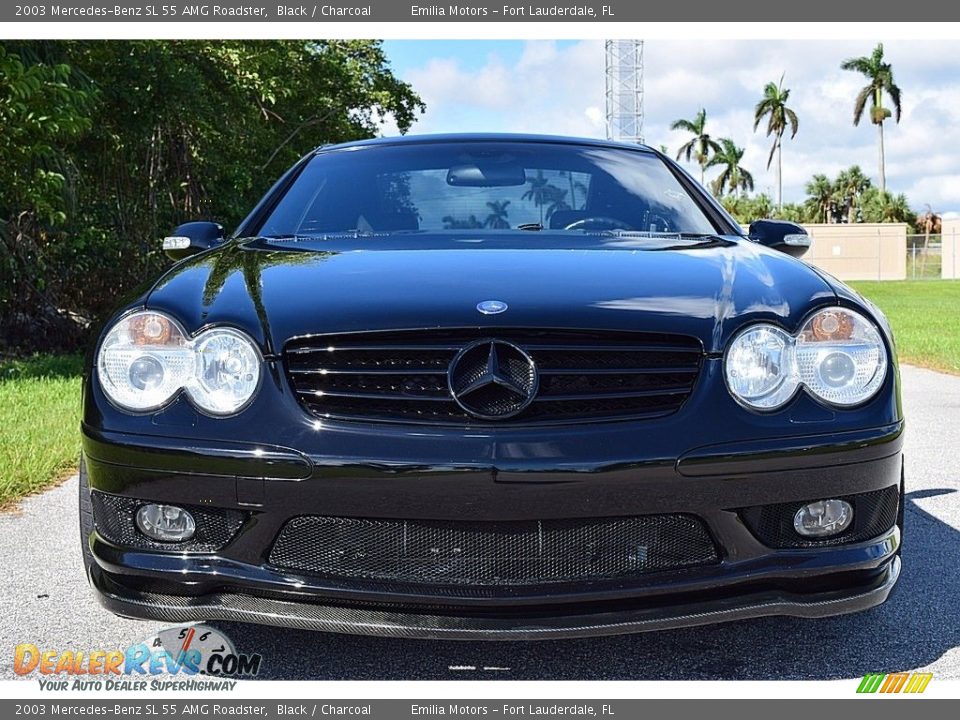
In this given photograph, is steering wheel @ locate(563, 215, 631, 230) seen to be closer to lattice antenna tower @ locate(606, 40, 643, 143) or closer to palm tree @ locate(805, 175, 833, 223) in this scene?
lattice antenna tower @ locate(606, 40, 643, 143)

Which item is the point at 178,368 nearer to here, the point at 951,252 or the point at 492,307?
the point at 492,307

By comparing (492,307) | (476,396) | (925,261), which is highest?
(492,307)

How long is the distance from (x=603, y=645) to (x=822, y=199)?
251ft

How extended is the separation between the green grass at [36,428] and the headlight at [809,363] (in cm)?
360

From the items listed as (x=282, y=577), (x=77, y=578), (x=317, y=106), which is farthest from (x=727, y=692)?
(x=317, y=106)

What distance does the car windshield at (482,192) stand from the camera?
12.0 feet

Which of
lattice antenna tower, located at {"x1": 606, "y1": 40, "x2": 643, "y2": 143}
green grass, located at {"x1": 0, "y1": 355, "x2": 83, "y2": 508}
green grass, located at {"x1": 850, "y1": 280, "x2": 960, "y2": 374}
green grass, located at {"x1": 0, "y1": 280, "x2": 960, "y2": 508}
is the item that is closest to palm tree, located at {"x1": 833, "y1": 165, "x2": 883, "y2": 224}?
lattice antenna tower, located at {"x1": 606, "y1": 40, "x2": 643, "y2": 143}

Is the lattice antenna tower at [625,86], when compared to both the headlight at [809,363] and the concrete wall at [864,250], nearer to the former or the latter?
the concrete wall at [864,250]

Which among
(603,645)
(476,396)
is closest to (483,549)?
(476,396)

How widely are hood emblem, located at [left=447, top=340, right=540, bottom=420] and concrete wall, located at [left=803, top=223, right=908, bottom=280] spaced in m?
51.0

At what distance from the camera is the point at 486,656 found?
274cm

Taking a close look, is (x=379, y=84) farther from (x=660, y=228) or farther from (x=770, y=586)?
(x=770, y=586)

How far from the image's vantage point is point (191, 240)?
11.9ft

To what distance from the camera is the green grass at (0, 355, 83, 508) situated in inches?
203
